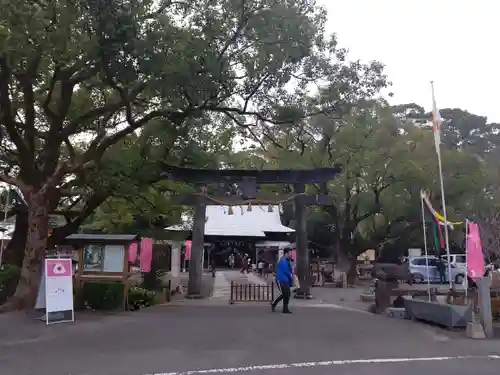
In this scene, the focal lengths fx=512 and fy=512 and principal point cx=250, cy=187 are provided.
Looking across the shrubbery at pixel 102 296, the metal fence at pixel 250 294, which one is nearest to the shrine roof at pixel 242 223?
the metal fence at pixel 250 294

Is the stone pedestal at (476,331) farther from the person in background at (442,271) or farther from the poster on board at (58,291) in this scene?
the person in background at (442,271)

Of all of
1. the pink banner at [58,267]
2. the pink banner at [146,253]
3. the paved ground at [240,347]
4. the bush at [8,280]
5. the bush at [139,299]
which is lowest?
the paved ground at [240,347]

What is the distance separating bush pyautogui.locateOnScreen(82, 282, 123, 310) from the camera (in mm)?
13867

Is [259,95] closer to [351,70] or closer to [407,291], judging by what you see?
[351,70]

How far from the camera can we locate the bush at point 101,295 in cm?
1387

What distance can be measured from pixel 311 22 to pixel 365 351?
25.9 ft

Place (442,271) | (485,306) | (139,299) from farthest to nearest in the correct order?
(442,271) < (139,299) < (485,306)

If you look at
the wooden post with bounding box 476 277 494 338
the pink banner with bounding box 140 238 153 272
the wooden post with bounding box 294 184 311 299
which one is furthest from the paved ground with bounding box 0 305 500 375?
the wooden post with bounding box 294 184 311 299

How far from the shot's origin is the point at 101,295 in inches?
546

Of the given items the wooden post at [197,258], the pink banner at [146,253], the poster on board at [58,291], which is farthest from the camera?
the wooden post at [197,258]

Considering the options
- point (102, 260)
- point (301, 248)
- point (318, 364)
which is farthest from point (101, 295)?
point (301, 248)

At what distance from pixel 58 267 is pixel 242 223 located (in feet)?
90.6

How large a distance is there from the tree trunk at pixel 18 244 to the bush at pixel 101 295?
12.3 feet

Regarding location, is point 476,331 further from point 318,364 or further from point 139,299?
point 139,299
